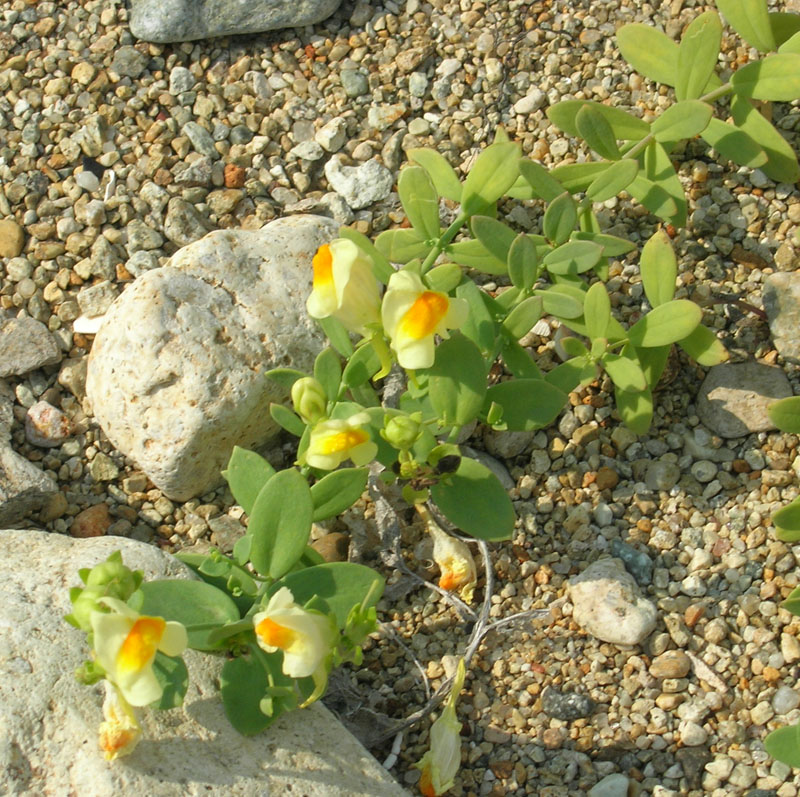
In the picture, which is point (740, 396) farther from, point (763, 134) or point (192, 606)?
point (192, 606)

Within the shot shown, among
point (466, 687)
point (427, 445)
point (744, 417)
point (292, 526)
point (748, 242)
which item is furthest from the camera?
point (748, 242)

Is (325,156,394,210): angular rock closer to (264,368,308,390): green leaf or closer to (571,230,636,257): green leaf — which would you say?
(571,230,636,257): green leaf

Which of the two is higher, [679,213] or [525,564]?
[679,213]

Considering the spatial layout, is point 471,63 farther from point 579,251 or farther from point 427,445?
point 427,445

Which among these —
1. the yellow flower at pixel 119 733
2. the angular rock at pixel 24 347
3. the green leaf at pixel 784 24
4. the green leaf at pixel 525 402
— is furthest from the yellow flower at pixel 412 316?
the green leaf at pixel 784 24

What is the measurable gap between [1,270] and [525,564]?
177 cm

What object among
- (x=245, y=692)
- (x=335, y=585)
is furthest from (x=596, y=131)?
(x=245, y=692)

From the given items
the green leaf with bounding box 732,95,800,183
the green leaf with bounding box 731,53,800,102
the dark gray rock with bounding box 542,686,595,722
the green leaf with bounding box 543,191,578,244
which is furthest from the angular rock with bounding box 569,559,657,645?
the green leaf with bounding box 731,53,800,102

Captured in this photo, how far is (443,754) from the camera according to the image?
235 cm

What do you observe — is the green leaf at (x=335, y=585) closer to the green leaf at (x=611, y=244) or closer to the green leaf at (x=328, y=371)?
the green leaf at (x=328, y=371)

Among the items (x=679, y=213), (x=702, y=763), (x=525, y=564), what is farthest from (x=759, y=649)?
(x=679, y=213)

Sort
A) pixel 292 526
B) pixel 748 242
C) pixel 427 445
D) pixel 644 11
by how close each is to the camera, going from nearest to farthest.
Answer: pixel 292 526 → pixel 427 445 → pixel 748 242 → pixel 644 11

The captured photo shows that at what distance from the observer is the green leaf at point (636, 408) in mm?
2736

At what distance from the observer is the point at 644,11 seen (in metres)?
3.33
